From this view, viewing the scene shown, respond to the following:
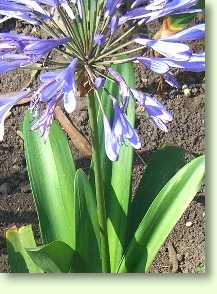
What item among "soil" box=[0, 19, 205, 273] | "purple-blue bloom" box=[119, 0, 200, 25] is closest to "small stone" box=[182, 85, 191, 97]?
"soil" box=[0, 19, 205, 273]

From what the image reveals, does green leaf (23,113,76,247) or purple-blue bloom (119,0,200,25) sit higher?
purple-blue bloom (119,0,200,25)

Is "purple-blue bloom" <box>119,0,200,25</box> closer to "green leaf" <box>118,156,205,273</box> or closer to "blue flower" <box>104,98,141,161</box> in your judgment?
"blue flower" <box>104,98,141,161</box>

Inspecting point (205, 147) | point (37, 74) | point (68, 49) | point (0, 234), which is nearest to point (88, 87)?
point (68, 49)

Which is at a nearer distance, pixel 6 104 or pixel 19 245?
pixel 6 104

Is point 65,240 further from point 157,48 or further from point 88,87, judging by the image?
point 157,48

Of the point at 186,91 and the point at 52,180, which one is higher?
the point at 186,91

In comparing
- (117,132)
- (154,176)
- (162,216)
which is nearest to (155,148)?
(154,176)

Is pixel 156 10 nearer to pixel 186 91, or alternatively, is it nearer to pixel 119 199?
pixel 186 91
